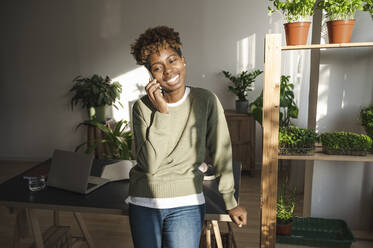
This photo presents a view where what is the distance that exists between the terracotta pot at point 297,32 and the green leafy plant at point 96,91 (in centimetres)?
330

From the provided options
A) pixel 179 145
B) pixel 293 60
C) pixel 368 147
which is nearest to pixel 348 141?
pixel 368 147

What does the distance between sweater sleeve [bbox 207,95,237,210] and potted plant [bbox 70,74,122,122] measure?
3.49 m

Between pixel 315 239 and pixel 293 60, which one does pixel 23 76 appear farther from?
pixel 315 239

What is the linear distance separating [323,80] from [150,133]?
64.1 inches

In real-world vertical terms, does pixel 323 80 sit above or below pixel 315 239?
above

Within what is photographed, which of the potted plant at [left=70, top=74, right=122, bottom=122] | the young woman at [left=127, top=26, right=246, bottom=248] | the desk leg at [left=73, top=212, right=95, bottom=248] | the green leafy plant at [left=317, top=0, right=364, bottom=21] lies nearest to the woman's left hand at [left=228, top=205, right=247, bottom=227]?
the young woman at [left=127, top=26, right=246, bottom=248]

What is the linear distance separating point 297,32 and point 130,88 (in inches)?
137

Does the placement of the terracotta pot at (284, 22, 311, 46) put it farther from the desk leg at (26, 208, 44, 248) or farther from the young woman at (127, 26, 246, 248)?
the desk leg at (26, 208, 44, 248)

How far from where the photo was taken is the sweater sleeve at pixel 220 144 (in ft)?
4.80

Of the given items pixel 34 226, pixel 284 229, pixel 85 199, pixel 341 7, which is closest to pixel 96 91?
pixel 34 226

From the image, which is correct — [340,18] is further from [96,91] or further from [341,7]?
[96,91]

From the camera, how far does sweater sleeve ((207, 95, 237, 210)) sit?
1.46 m

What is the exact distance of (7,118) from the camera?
544 centimetres

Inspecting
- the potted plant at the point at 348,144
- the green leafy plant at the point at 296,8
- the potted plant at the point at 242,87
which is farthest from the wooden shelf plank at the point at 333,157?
the potted plant at the point at 242,87
